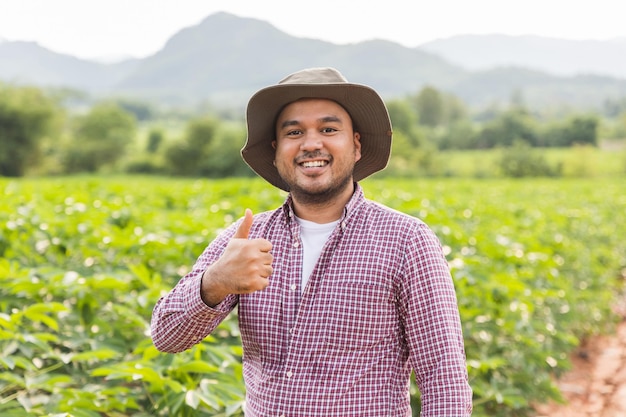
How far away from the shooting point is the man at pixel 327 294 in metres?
1.52

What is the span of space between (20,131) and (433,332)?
2223 inches

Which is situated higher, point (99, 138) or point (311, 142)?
point (311, 142)

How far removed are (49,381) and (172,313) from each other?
2.49ft

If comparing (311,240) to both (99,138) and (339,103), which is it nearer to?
(339,103)

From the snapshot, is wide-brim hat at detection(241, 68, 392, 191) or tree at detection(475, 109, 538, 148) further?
tree at detection(475, 109, 538, 148)

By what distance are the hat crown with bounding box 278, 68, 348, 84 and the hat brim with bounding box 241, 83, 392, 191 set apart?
20mm

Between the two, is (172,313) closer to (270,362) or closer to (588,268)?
(270,362)

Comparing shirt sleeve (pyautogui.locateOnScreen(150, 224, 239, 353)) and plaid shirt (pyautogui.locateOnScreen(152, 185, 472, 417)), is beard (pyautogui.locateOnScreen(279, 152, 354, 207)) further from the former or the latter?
shirt sleeve (pyautogui.locateOnScreen(150, 224, 239, 353))

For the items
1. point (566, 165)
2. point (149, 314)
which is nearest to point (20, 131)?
point (566, 165)

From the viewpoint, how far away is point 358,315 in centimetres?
158

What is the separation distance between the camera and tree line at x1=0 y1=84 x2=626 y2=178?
52.5m

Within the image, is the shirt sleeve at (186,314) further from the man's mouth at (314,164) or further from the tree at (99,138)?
the tree at (99,138)

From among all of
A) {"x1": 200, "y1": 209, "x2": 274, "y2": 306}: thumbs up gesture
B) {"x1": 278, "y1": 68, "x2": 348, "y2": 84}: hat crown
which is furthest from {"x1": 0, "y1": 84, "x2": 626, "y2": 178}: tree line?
{"x1": 200, "y1": 209, "x2": 274, "y2": 306}: thumbs up gesture

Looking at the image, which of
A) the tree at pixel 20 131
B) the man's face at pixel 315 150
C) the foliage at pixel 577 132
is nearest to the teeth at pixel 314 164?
the man's face at pixel 315 150
